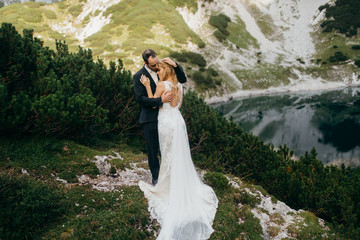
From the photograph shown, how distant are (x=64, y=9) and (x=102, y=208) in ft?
283

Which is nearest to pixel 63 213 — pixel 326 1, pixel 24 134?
pixel 24 134

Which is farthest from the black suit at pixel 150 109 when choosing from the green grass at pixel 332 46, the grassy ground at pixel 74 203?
the green grass at pixel 332 46

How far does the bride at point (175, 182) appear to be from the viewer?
5441 mm

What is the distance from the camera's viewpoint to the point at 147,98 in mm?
5867

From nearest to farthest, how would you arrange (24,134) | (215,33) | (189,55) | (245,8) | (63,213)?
(63,213)
(24,134)
(189,55)
(215,33)
(245,8)

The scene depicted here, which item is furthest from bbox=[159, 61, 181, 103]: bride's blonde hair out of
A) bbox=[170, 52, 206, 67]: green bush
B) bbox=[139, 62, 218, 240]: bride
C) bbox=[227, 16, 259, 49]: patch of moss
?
bbox=[227, 16, 259, 49]: patch of moss

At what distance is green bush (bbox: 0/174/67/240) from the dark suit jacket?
108 inches

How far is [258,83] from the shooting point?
60.2 meters

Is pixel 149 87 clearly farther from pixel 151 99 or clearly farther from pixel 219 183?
pixel 219 183

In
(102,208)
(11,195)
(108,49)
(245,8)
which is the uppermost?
(245,8)

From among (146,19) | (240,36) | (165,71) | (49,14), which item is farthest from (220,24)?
(165,71)

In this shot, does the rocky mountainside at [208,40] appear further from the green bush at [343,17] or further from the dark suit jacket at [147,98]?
the dark suit jacket at [147,98]

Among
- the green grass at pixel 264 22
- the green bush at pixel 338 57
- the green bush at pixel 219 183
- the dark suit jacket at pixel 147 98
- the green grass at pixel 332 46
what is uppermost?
the green grass at pixel 264 22

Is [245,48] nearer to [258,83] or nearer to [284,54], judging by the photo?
[284,54]
